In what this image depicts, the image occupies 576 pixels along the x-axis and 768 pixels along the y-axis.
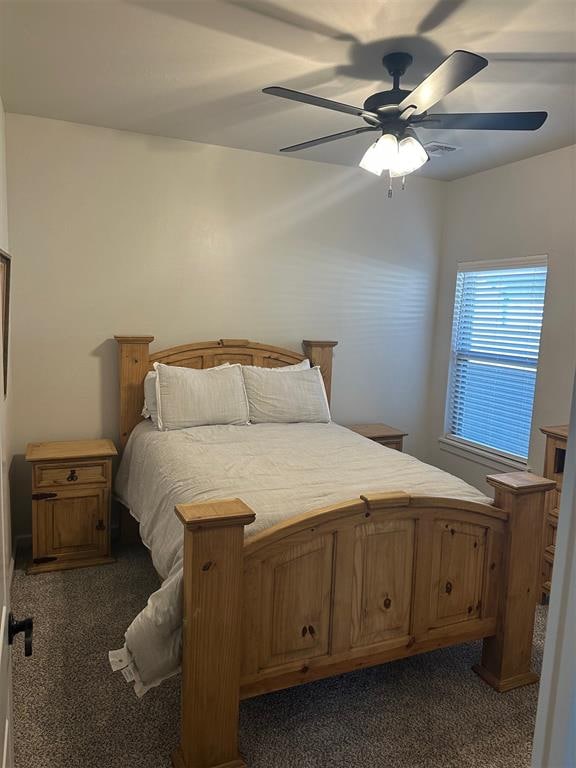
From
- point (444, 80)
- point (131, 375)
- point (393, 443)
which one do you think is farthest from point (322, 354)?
point (444, 80)

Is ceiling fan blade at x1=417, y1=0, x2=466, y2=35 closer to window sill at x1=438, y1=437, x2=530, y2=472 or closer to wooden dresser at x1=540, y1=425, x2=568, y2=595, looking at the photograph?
wooden dresser at x1=540, y1=425, x2=568, y2=595

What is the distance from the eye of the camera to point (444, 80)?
185cm

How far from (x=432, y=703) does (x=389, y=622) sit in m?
0.42

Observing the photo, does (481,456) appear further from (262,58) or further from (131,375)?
(262,58)

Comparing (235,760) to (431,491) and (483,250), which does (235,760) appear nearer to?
(431,491)

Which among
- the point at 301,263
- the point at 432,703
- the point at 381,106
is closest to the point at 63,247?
the point at 301,263

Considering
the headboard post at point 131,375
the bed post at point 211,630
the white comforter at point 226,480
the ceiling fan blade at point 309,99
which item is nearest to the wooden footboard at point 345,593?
the bed post at point 211,630

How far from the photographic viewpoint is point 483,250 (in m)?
4.10

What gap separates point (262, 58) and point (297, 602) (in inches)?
87.2

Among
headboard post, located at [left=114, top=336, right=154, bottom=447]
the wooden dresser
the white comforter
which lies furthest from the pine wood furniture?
headboard post, located at [left=114, top=336, right=154, bottom=447]

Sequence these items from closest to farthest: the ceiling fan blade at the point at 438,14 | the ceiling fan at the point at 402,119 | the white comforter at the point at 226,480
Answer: the white comforter at the point at 226,480 < the ceiling fan blade at the point at 438,14 < the ceiling fan at the point at 402,119

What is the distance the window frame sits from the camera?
146 inches

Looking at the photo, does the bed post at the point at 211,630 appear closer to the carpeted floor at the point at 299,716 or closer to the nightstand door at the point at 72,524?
the carpeted floor at the point at 299,716

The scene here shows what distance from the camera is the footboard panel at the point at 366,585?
6.11ft
